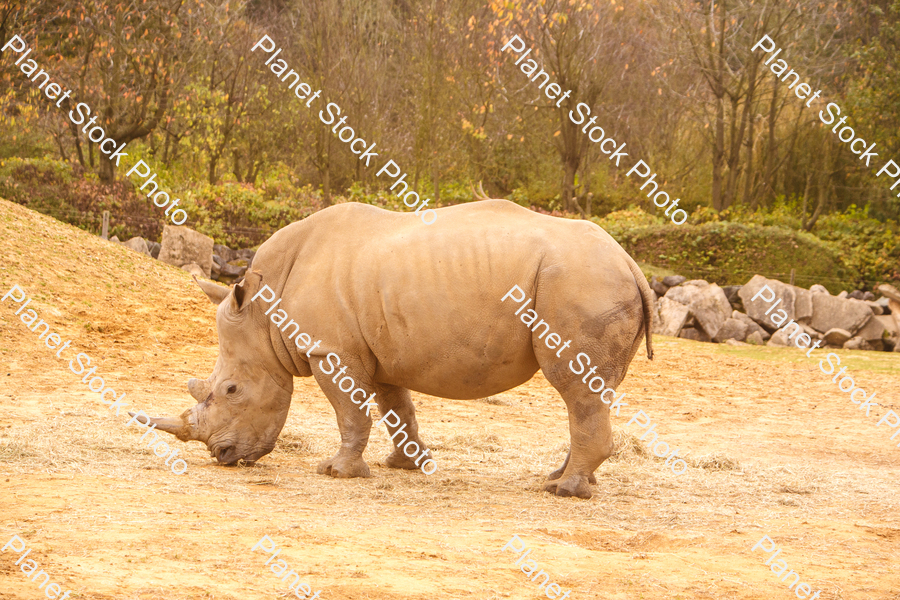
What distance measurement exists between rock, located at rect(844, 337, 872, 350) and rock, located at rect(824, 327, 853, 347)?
80 millimetres

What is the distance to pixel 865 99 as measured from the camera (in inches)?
870

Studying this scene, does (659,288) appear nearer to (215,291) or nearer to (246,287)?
(215,291)

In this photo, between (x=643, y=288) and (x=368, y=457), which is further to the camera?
(x=368, y=457)

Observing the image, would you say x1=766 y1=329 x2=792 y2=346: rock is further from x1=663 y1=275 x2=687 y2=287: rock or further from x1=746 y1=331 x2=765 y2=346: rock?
x1=663 y1=275 x2=687 y2=287: rock

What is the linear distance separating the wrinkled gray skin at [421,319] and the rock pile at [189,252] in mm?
10238

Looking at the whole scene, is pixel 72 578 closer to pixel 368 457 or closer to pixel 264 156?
pixel 368 457

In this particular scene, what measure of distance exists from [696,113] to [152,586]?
83.6 feet

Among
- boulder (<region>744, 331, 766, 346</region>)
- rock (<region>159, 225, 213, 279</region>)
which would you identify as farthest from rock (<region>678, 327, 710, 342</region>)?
rock (<region>159, 225, 213, 279</region>)

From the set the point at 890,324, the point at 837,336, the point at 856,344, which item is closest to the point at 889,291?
the point at 890,324

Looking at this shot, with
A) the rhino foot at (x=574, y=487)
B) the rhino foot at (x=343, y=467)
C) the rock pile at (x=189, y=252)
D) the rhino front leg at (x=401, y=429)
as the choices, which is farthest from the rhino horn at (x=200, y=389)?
the rock pile at (x=189, y=252)

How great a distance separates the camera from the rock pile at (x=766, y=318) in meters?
Result: 18.0

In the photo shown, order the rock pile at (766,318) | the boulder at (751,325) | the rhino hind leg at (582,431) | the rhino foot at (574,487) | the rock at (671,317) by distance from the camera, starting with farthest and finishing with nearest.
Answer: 1. the boulder at (751,325)
2. the rock pile at (766,318)
3. the rock at (671,317)
4. the rhino foot at (574,487)
5. the rhino hind leg at (582,431)

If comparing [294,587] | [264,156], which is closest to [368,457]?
[294,587]

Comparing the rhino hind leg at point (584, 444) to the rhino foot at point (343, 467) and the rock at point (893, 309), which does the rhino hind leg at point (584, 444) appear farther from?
the rock at point (893, 309)
